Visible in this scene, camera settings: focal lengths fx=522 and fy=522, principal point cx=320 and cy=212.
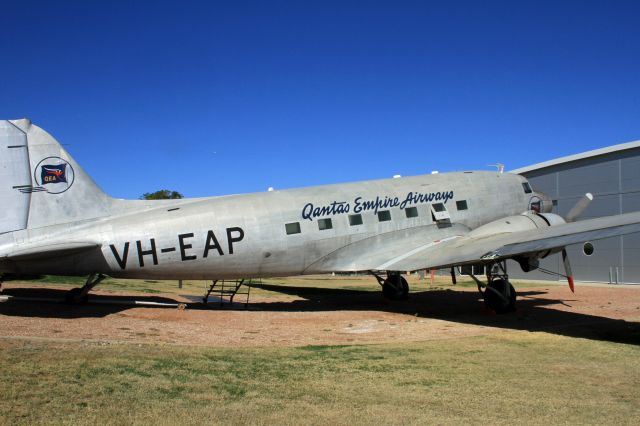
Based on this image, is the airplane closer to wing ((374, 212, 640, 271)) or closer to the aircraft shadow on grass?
wing ((374, 212, 640, 271))

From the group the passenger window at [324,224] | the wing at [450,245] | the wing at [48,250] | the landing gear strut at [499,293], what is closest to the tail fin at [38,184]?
the wing at [48,250]

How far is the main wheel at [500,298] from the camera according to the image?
15836 millimetres

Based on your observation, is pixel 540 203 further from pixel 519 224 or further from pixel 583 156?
pixel 583 156

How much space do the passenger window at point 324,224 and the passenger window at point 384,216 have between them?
6.11ft

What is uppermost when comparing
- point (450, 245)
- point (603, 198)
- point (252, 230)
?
point (603, 198)

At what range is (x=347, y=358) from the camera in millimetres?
9453

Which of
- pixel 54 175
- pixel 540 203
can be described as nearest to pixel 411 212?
pixel 540 203

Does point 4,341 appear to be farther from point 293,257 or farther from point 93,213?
point 293,257

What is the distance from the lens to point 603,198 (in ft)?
115

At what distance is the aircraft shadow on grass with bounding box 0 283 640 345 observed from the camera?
42.1 feet

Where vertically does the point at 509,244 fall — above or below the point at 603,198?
below

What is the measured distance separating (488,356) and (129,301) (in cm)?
1118

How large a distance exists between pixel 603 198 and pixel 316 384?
3350 cm

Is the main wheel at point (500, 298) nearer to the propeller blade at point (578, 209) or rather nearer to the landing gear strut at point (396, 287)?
the propeller blade at point (578, 209)
